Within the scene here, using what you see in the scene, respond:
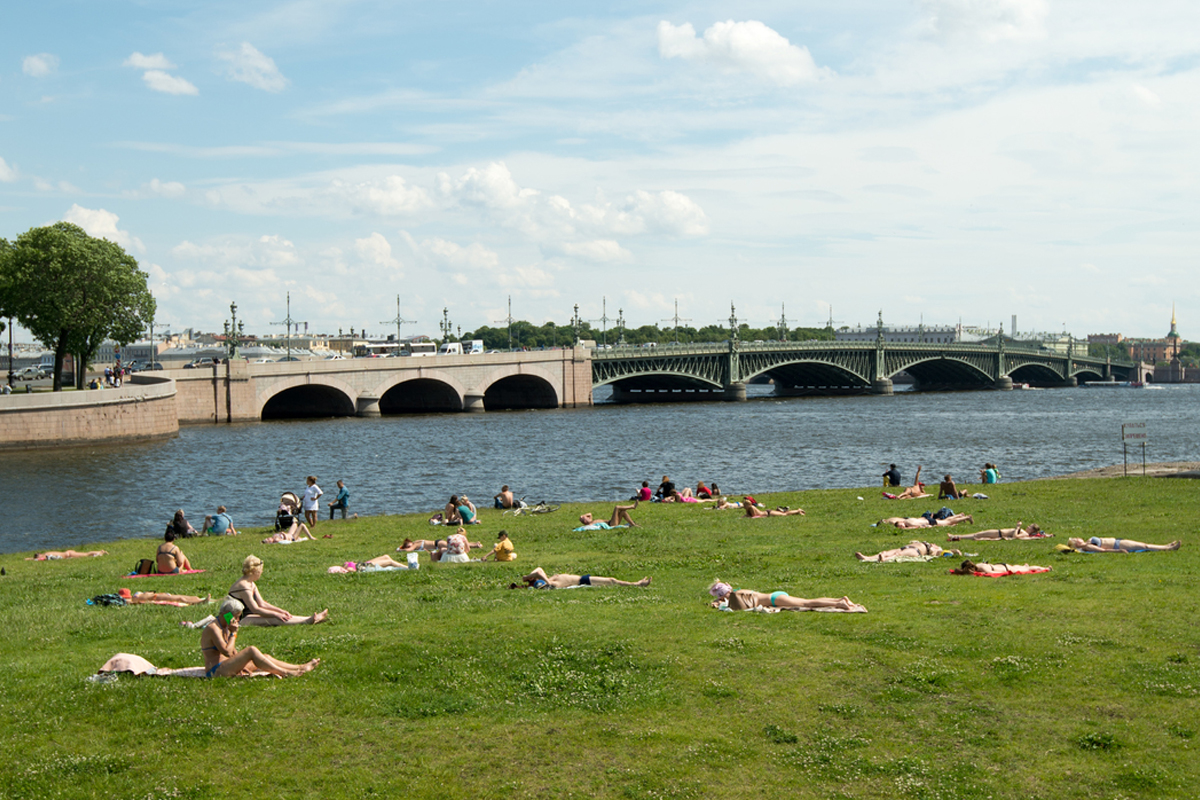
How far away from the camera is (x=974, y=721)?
1030cm

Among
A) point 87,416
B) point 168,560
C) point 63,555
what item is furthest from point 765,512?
point 87,416

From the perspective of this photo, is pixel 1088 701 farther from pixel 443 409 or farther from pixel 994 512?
pixel 443 409

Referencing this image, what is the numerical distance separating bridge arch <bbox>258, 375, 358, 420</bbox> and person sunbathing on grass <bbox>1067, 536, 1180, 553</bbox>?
2823 inches

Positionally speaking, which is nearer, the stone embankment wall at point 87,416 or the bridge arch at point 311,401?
the stone embankment wall at point 87,416

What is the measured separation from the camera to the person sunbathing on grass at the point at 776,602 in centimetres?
1430

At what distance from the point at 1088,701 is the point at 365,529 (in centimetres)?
2051

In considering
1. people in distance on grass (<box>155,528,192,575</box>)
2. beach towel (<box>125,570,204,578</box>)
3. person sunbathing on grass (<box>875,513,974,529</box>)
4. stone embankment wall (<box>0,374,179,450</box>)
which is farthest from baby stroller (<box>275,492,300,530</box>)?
stone embankment wall (<box>0,374,179,450</box>)

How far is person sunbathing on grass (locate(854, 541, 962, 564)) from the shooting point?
19.2m

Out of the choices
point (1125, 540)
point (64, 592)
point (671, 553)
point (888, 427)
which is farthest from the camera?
point (888, 427)

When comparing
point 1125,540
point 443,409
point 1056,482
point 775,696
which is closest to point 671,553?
point 1125,540

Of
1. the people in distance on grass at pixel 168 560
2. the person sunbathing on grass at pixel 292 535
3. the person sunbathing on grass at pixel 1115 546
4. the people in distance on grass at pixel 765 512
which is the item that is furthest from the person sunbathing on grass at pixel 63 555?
the person sunbathing on grass at pixel 1115 546

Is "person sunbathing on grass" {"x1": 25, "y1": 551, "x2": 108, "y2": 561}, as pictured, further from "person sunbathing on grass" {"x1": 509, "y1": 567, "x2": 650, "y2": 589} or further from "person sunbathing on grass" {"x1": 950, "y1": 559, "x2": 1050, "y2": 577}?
"person sunbathing on grass" {"x1": 950, "y1": 559, "x2": 1050, "y2": 577}

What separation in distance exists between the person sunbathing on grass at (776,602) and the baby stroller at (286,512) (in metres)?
15.0

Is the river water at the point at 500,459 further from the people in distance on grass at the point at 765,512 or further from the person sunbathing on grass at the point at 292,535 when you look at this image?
the people in distance on grass at the point at 765,512
